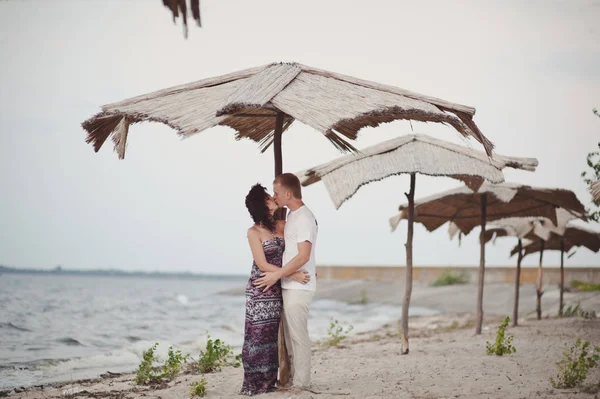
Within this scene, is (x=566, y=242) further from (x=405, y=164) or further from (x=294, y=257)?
(x=294, y=257)

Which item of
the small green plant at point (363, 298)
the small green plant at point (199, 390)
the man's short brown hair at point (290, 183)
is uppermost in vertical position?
the man's short brown hair at point (290, 183)

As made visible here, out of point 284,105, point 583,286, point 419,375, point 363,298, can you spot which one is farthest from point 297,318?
point 363,298

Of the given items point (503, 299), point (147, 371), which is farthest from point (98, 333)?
point (503, 299)

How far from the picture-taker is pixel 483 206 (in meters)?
12.0

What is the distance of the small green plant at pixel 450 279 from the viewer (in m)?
33.8

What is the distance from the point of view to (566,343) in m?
10.7

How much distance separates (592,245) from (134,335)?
11.6 metres

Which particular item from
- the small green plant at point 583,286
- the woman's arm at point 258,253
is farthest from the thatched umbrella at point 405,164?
the small green plant at point 583,286

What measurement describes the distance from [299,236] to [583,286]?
85.1 feet

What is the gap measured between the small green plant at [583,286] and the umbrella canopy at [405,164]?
20.6m

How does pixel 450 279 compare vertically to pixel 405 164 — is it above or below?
below

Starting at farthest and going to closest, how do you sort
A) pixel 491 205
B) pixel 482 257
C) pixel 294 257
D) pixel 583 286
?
pixel 583 286 < pixel 491 205 < pixel 482 257 < pixel 294 257

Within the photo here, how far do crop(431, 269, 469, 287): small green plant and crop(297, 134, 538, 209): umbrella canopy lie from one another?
2514 centimetres

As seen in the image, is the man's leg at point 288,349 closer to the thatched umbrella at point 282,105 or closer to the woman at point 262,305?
the woman at point 262,305
